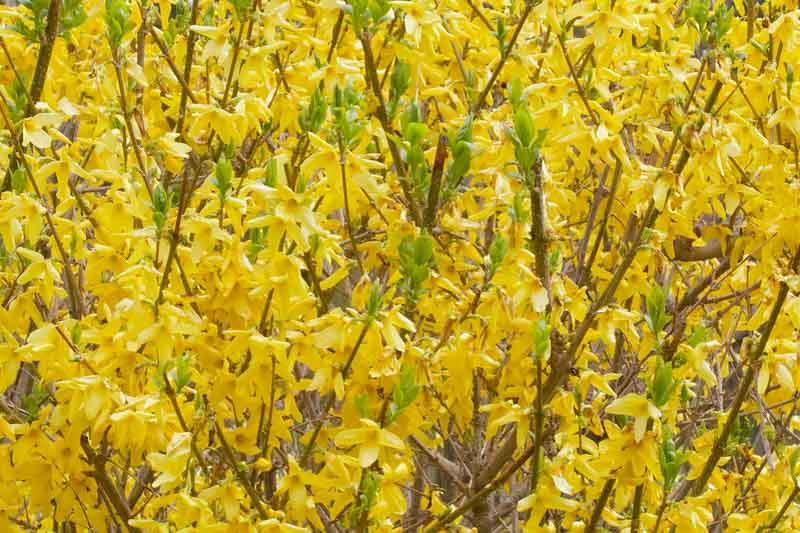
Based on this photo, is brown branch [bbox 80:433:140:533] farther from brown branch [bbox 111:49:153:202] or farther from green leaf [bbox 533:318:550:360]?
green leaf [bbox 533:318:550:360]

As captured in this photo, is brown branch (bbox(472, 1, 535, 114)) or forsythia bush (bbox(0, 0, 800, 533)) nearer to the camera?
forsythia bush (bbox(0, 0, 800, 533))

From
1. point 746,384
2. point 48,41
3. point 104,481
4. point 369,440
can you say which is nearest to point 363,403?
point 369,440

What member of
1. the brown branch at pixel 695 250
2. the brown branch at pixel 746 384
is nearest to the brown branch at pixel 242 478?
the brown branch at pixel 746 384

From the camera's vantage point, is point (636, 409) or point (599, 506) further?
point (599, 506)

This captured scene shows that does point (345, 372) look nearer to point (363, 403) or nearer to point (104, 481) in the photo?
point (363, 403)

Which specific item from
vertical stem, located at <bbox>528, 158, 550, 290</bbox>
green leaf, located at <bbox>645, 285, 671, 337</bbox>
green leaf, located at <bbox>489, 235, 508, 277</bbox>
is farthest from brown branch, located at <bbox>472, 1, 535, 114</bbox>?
green leaf, located at <bbox>645, 285, 671, 337</bbox>

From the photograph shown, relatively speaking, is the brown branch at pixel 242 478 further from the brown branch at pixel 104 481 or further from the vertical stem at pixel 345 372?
the brown branch at pixel 104 481

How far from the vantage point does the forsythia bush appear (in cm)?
215

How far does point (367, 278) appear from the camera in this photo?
2295 mm

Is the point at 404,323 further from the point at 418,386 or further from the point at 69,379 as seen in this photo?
the point at 69,379

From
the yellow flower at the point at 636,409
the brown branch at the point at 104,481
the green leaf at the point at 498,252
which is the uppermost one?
the green leaf at the point at 498,252

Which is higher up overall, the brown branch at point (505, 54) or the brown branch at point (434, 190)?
the brown branch at point (505, 54)

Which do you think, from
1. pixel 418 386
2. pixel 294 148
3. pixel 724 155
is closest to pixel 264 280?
pixel 418 386

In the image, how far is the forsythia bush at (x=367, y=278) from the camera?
2150mm
